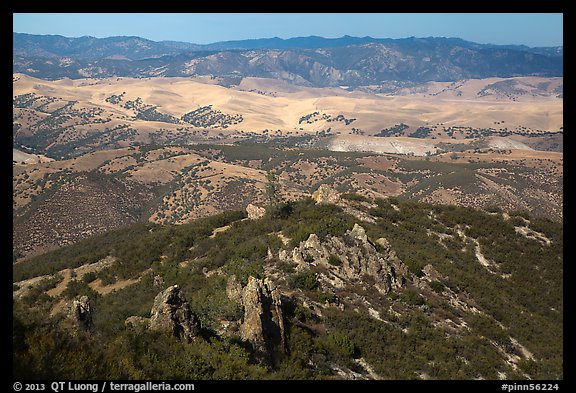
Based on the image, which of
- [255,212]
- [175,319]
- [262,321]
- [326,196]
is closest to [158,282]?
[175,319]

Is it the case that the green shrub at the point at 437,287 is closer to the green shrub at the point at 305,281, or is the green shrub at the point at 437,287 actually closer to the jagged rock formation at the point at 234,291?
the green shrub at the point at 305,281

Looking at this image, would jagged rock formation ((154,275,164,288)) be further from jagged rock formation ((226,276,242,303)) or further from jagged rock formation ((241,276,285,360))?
jagged rock formation ((241,276,285,360))

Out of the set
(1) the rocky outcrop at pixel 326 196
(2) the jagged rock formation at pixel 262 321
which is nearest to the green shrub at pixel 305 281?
(2) the jagged rock formation at pixel 262 321

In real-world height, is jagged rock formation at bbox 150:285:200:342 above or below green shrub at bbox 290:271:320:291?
above

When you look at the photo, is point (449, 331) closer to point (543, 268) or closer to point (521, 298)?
point (521, 298)

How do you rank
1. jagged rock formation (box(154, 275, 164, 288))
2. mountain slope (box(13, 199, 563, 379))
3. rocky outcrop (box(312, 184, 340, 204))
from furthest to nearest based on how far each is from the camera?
rocky outcrop (box(312, 184, 340, 204)), jagged rock formation (box(154, 275, 164, 288)), mountain slope (box(13, 199, 563, 379))

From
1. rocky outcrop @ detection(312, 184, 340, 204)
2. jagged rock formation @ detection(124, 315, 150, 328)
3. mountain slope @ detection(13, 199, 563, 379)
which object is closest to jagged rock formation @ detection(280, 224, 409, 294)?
mountain slope @ detection(13, 199, 563, 379)
